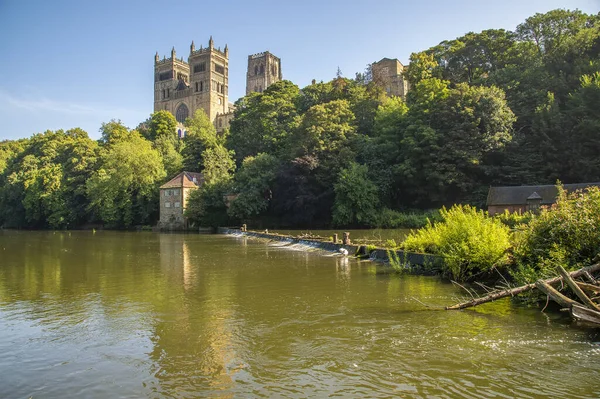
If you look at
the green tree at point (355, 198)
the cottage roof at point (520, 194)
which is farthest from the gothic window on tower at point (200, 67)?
the cottage roof at point (520, 194)

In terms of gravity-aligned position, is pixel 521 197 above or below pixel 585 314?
above

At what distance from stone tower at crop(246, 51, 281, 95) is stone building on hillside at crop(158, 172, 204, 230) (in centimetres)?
8427

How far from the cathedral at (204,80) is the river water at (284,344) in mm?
121368

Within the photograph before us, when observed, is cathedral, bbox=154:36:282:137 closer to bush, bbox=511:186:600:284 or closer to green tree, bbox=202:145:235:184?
green tree, bbox=202:145:235:184

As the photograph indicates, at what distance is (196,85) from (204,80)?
332cm

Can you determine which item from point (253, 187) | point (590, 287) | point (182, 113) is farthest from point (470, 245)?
point (182, 113)

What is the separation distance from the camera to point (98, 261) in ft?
74.5

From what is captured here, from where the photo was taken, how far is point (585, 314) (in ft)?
27.6

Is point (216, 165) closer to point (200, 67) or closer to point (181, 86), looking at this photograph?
point (200, 67)

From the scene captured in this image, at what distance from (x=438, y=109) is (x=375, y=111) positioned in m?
13.7

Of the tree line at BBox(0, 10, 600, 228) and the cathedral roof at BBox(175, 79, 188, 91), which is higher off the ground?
the cathedral roof at BBox(175, 79, 188, 91)

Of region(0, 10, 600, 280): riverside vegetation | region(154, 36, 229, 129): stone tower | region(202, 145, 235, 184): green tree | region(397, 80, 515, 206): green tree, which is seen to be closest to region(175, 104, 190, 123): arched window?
region(154, 36, 229, 129): stone tower

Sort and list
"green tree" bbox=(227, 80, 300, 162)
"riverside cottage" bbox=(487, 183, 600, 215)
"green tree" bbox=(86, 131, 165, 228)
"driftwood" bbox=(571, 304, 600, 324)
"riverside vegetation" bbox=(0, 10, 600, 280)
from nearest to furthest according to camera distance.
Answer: "driftwood" bbox=(571, 304, 600, 324)
"riverside cottage" bbox=(487, 183, 600, 215)
"riverside vegetation" bbox=(0, 10, 600, 280)
"green tree" bbox=(86, 131, 165, 228)
"green tree" bbox=(227, 80, 300, 162)

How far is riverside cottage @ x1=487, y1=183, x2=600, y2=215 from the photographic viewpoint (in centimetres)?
3684
